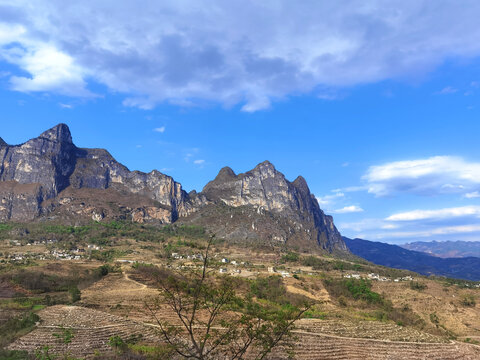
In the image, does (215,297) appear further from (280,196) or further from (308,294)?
(280,196)

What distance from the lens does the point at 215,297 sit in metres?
13.2

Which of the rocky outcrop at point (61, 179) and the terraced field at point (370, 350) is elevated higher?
the rocky outcrop at point (61, 179)

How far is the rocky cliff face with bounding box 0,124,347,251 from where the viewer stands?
156125mm

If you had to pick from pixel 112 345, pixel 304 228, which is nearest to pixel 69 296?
pixel 112 345

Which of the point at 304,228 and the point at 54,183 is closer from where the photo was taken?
the point at 54,183

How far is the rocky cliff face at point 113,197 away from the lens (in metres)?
156

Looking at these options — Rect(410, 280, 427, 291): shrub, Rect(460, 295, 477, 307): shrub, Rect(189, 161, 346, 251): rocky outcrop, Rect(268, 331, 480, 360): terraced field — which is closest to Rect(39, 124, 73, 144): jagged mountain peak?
Rect(189, 161, 346, 251): rocky outcrop

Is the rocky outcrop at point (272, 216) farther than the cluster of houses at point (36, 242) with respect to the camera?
Yes

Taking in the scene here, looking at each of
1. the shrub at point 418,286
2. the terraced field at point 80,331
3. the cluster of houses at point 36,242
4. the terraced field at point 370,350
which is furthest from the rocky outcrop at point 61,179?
the terraced field at point 370,350

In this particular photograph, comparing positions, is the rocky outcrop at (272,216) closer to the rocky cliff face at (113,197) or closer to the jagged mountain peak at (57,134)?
the rocky cliff face at (113,197)

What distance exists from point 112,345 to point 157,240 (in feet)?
338

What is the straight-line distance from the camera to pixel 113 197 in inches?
7023

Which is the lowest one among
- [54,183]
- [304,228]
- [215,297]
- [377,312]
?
[377,312]

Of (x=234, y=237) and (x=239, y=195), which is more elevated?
(x=239, y=195)
